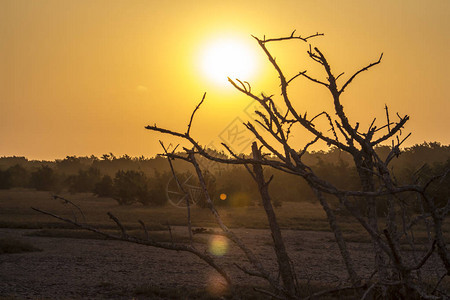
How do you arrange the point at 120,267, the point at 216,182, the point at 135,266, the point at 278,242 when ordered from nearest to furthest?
the point at 278,242
the point at 120,267
the point at 135,266
the point at 216,182

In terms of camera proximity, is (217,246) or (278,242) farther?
(217,246)

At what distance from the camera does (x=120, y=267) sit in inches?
635

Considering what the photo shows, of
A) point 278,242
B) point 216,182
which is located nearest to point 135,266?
point 278,242

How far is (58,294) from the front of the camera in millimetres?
12000

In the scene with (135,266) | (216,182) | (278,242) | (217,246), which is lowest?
(135,266)

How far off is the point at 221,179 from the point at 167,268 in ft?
154

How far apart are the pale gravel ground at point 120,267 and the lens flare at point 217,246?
0.43 m

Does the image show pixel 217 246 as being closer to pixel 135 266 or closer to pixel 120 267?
pixel 135 266

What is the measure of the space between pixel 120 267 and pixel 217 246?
22.9 ft

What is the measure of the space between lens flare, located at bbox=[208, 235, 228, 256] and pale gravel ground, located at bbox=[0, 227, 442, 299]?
16.9 inches

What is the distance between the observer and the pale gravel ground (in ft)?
41.5

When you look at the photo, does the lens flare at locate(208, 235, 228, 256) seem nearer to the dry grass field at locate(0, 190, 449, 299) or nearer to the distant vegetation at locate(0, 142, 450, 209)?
the dry grass field at locate(0, 190, 449, 299)

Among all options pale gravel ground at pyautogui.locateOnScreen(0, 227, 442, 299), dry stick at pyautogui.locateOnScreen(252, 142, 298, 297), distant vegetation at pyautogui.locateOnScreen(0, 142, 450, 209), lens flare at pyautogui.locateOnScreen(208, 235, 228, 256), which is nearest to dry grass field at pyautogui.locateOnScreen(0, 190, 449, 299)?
pale gravel ground at pyautogui.locateOnScreen(0, 227, 442, 299)

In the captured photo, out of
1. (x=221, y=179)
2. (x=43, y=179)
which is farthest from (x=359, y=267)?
(x=43, y=179)
